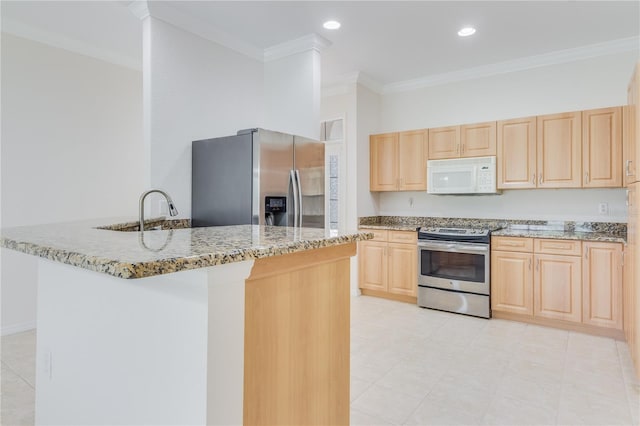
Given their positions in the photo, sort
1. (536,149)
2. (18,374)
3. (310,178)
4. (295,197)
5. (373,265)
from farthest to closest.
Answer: (373,265), (536,149), (310,178), (295,197), (18,374)

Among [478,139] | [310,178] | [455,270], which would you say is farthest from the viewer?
[478,139]

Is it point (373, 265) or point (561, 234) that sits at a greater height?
point (561, 234)

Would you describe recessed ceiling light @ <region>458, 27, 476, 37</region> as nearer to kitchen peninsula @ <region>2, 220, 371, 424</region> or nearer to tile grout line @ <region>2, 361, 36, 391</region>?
kitchen peninsula @ <region>2, 220, 371, 424</region>

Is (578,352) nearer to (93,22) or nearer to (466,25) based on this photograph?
(466,25)

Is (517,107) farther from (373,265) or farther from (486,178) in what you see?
(373,265)

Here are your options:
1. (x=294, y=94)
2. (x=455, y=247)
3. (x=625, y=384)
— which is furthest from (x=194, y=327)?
(x=455, y=247)

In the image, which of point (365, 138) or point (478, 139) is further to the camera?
point (365, 138)

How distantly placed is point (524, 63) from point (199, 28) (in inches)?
134

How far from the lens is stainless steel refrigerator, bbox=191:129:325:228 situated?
3.05 meters

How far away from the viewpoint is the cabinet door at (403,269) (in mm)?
4387

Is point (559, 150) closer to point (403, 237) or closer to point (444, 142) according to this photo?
point (444, 142)

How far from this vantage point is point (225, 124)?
3.69 metres

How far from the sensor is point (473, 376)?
8.57ft

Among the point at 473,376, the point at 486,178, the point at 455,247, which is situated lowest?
the point at 473,376
